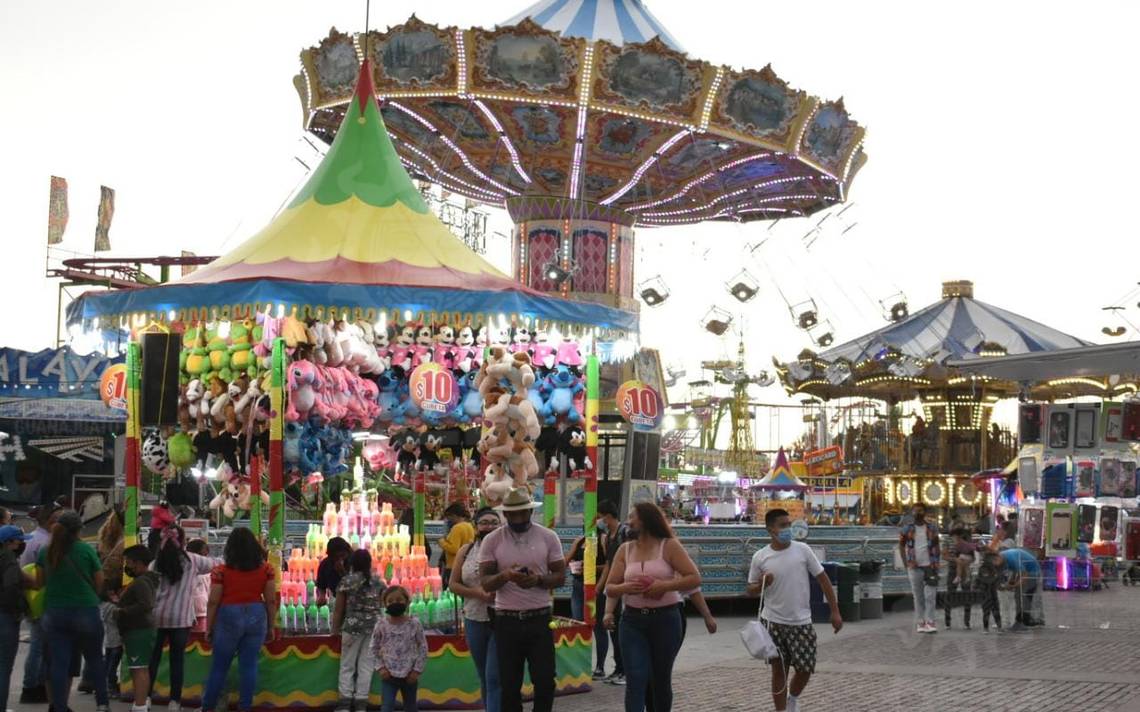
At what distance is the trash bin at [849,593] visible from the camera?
2022cm

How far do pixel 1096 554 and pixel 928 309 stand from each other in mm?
19798

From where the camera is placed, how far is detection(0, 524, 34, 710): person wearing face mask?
396 inches

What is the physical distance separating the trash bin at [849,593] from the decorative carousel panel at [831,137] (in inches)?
362

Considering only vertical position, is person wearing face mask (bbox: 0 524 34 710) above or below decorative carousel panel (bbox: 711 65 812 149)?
below

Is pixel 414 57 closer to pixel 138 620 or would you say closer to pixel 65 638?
pixel 138 620

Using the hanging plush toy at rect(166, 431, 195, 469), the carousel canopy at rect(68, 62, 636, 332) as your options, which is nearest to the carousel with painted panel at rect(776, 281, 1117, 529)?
the carousel canopy at rect(68, 62, 636, 332)

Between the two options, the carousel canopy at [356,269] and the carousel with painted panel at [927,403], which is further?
the carousel with painted panel at [927,403]

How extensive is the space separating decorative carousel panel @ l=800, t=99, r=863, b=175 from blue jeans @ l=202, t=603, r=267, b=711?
18172 millimetres

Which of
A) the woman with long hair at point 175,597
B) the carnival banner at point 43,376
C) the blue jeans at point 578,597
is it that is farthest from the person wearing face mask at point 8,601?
the carnival banner at point 43,376

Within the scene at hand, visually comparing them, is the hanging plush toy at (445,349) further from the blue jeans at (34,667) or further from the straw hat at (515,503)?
the straw hat at (515,503)

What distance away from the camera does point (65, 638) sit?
10.1m

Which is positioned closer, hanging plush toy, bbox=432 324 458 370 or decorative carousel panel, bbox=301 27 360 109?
hanging plush toy, bbox=432 324 458 370

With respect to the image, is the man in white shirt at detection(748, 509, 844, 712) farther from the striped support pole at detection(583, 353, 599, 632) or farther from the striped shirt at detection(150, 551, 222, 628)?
the striped shirt at detection(150, 551, 222, 628)

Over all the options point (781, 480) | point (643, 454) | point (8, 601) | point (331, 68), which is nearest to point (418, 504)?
point (643, 454)
